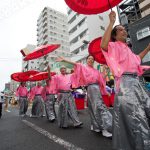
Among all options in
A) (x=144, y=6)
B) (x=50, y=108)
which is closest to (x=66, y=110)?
(x=50, y=108)

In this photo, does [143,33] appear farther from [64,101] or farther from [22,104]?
[64,101]

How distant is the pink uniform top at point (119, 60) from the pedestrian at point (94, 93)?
1954 millimetres

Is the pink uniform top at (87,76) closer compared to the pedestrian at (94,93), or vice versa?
the pedestrian at (94,93)

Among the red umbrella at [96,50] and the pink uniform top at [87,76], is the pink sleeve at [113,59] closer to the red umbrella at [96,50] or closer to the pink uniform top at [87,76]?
the pink uniform top at [87,76]

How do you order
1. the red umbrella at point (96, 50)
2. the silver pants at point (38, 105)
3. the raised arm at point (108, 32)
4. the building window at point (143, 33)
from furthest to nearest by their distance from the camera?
the building window at point (143, 33) < the silver pants at point (38, 105) < the red umbrella at point (96, 50) < the raised arm at point (108, 32)

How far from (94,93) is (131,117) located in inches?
88.4

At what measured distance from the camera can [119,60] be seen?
96.6 inches

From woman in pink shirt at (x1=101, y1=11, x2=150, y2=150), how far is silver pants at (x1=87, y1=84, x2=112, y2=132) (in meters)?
1.86

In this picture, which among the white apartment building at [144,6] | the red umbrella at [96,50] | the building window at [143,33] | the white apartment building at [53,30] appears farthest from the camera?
the white apartment building at [53,30]

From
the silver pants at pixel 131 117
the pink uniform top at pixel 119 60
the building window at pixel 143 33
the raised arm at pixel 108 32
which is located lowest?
the silver pants at pixel 131 117

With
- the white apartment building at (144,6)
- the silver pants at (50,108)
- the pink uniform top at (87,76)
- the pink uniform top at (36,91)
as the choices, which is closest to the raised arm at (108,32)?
the pink uniform top at (87,76)

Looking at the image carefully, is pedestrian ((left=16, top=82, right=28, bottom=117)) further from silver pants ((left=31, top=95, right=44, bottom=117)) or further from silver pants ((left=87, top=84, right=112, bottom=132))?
silver pants ((left=87, top=84, right=112, bottom=132))

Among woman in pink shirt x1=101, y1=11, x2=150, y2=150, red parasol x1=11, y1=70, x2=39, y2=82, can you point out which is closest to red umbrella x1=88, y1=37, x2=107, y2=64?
woman in pink shirt x1=101, y1=11, x2=150, y2=150

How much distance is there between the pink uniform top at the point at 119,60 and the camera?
241cm
